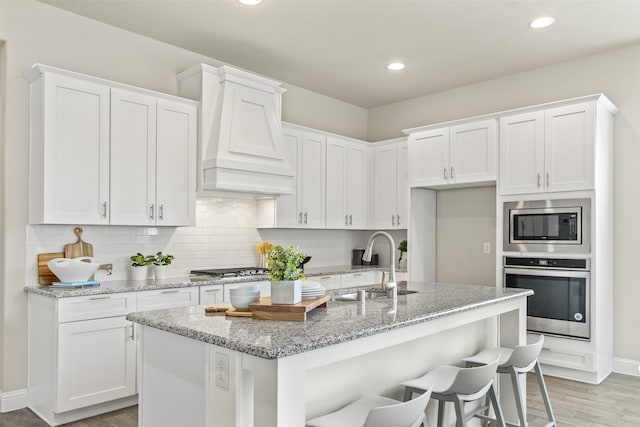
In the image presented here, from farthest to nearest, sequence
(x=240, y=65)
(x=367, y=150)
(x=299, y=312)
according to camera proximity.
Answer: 1. (x=367, y=150)
2. (x=240, y=65)
3. (x=299, y=312)

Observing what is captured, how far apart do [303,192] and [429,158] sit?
144 cm

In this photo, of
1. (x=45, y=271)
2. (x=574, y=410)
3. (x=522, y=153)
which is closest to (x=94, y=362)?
(x=45, y=271)

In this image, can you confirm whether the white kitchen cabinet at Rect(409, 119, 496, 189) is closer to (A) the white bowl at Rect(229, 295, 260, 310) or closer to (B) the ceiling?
(B) the ceiling

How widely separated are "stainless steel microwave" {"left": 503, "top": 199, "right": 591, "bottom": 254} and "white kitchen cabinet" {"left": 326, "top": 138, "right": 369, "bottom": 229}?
1.83 metres

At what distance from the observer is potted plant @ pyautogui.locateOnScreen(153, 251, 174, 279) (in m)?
4.11

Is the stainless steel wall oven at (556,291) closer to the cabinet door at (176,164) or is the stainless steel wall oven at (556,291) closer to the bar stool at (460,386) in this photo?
the bar stool at (460,386)

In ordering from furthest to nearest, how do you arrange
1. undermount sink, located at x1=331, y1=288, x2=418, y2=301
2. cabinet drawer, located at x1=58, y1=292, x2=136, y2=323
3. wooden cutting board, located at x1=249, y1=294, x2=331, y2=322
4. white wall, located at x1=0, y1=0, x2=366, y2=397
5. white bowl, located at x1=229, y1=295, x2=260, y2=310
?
white wall, located at x1=0, y1=0, x2=366, y2=397 → cabinet drawer, located at x1=58, y1=292, x2=136, y2=323 → undermount sink, located at x1=331, y1=288, x2=418, y2=301 → white bowl, located at x1=229, y1=295, x2=260, y2=310 → wooden cutting board, located at x1=249, y1=294, x2=331, y2=322

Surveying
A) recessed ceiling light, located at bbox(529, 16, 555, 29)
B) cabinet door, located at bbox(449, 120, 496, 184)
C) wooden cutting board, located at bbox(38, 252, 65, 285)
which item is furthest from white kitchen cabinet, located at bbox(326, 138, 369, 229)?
wooden cutting board, located at bbox(38, 252, 65, 285)

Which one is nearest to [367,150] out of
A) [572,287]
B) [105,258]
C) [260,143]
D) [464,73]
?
[464,73]

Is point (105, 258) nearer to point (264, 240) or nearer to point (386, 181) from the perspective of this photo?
point (264, 240)

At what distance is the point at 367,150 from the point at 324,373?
169 inches

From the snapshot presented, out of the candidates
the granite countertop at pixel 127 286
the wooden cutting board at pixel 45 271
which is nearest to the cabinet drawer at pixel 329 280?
the granite countertop at pixel 127 286

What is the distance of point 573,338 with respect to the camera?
4250 mm

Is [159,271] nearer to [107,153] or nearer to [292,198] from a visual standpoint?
[107,153]
